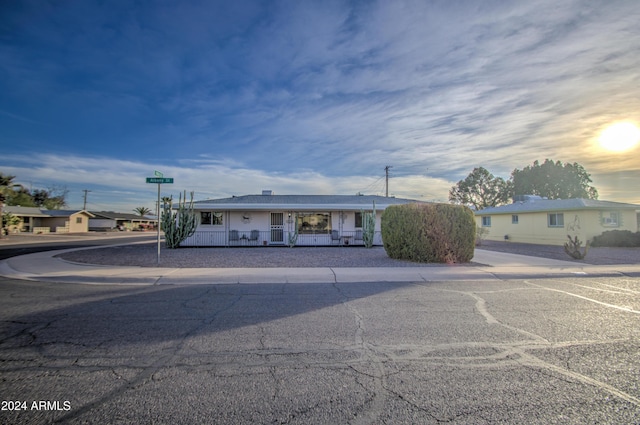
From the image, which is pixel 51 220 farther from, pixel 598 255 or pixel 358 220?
pixel 598 255

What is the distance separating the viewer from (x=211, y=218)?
68.2 feet

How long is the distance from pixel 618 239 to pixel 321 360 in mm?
25981

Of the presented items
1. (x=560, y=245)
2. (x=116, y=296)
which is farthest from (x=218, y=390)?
(x=560, y=245)

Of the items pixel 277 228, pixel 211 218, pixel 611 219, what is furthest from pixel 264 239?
pixel 611 219

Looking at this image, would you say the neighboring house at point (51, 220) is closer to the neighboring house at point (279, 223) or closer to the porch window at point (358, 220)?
the neighboring house at point (279, 223)

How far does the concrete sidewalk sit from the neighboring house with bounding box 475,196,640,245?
12.0m

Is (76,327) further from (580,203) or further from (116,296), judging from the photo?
(580,203)

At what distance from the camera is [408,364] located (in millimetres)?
3551

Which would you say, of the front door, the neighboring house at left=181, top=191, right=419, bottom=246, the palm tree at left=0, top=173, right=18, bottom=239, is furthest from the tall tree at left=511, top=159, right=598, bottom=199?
the palm tree at left=0, top=173, right=18, bottom=239

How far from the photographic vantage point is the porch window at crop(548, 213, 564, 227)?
22600mm

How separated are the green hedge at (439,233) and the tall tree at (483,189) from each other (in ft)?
143

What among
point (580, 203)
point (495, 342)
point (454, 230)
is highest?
point (580, 203)

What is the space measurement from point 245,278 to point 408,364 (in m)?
6.59

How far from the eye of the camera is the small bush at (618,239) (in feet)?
67.6
